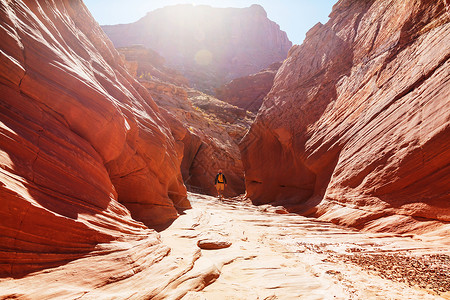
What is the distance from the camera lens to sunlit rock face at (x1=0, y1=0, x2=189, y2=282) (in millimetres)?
2861

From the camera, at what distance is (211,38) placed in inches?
3984

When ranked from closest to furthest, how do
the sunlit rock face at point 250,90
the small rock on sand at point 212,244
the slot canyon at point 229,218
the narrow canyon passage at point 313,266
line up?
the narrow canyon passage at point 313,266 → the slot canyon at point 229,218 → the small rock on sand at point 212,244 → the sunlit rock face at point 250,90

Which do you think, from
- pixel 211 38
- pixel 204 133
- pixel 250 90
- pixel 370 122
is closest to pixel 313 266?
pixel 370 122

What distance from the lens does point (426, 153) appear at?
5648 mm

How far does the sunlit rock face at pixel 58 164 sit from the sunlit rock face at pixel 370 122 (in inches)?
240

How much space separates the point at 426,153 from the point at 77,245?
7801 millimetres

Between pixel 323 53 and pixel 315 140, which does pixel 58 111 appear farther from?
pixel 323 53

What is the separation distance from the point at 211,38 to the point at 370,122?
349 feet

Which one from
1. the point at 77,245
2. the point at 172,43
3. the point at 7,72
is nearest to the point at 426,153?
the point at 77,245

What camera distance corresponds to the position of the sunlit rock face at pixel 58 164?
2.86 metres

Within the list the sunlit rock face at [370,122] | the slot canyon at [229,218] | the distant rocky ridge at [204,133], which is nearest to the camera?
the slot canyon at [229,218]

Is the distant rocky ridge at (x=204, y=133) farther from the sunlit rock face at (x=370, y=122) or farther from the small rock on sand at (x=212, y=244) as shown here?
the small rock on sand at (x=212, y=244)

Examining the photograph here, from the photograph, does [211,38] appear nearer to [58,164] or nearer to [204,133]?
[204,133]

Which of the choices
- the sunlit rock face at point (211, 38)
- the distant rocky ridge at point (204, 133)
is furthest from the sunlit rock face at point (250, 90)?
the sunlit rock face at point (211, 38)
